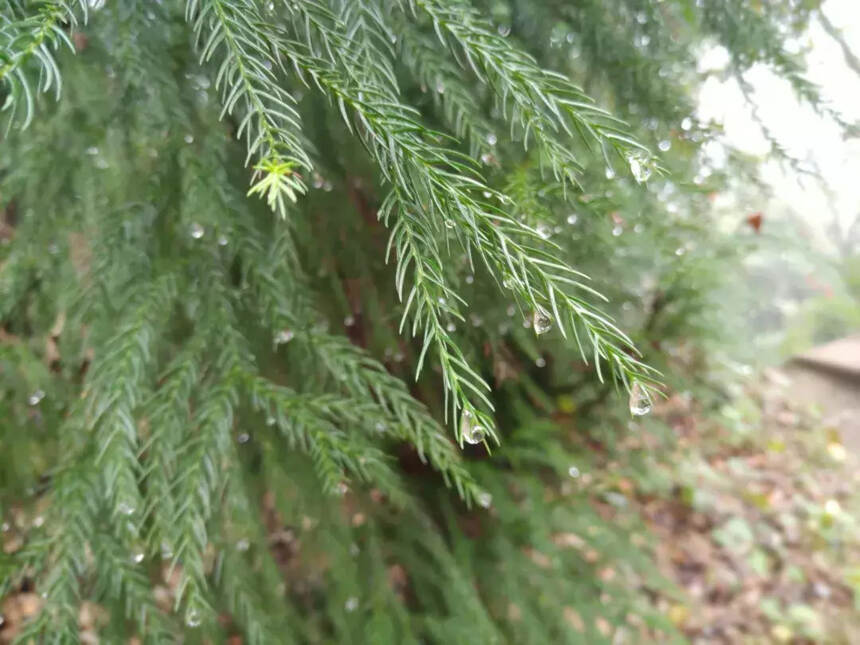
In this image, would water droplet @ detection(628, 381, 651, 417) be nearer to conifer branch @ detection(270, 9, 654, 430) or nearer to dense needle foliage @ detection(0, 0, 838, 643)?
conifer branch @ detection(270, 9, 654, 430)

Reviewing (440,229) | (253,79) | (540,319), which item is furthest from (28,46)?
(540,319)

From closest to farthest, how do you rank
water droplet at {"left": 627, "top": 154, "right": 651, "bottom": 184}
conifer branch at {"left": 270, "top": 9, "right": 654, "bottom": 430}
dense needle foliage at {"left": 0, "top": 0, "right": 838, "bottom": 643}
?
conifer branch at {"left": 270, "top": 9, "right": 654, "bottom": 430}
water droplet at {"left": 627, "top": 154, "right": 651, "bottom": 184}
dense needle foliage at {"left": 0, "top": 0, "right": 838, "bottom": 643}

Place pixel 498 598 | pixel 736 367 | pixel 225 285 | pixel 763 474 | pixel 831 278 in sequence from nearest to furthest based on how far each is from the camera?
1. pixel 225 285
2. pixel 498 598
3. pixel 736 367
4. pixel 763 474
5. pixel 831 278

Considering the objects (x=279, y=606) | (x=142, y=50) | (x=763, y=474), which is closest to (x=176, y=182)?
(x=142, y=50)

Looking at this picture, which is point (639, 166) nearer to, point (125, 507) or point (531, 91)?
point (531, 91)

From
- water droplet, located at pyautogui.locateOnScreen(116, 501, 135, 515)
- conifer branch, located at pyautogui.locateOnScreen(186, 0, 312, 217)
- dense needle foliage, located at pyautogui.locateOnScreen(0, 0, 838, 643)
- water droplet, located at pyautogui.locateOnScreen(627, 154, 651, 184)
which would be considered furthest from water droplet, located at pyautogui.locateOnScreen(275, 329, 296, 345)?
water droplet, located at pyautogui.locateOnScreen(627, 154, 651, 184)

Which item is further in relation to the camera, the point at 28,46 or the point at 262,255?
the point at 262,255

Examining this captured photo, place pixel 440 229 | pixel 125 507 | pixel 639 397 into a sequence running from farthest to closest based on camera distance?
pixel 125 507
pixel 440 229
pixel 639 397

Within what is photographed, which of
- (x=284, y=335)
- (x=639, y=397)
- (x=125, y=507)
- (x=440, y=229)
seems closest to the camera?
(x=639, y=397)

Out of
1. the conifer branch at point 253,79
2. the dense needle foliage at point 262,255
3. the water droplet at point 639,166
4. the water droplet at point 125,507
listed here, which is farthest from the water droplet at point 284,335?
the water droplet at point 639,166

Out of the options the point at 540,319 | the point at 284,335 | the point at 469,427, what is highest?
the point at 540,319

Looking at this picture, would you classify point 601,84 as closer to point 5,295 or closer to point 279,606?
point 5,295
